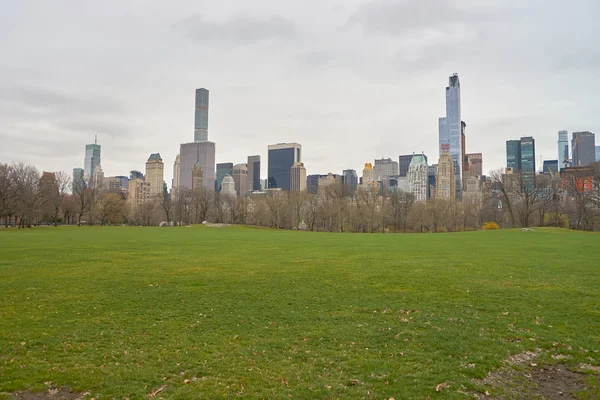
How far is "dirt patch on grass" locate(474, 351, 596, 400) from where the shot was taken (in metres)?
6.31

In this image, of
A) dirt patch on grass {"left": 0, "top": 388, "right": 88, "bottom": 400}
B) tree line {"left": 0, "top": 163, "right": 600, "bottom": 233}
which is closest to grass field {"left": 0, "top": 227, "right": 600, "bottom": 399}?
dirt patch on grass {"left": 0, "top": 388, "right": 88, "bottom": 400}

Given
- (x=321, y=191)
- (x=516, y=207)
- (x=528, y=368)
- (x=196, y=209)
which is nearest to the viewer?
(x=528, y=368)

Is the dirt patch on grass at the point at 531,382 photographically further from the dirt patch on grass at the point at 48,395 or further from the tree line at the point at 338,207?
the tree line at the point at 338,207

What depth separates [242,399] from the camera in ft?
19.5

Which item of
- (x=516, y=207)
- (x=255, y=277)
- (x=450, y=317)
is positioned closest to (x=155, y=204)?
(x=516, y=207)

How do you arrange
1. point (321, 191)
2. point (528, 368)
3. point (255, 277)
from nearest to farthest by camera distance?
point (528, 368) < point (255, 277) < point (321, 191)

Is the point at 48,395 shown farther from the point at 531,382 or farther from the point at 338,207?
the point at 338,207

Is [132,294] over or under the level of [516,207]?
under

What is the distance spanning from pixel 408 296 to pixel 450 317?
2.58 meters

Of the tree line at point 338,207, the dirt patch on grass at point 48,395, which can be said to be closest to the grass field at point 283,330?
the dirt patch on grass at point 48,395

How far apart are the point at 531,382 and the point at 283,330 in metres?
5.07

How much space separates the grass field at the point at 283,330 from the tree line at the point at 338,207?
73047 millimetres

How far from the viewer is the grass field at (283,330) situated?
257 inches

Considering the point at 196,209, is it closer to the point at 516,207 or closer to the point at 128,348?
the point at 516,207
